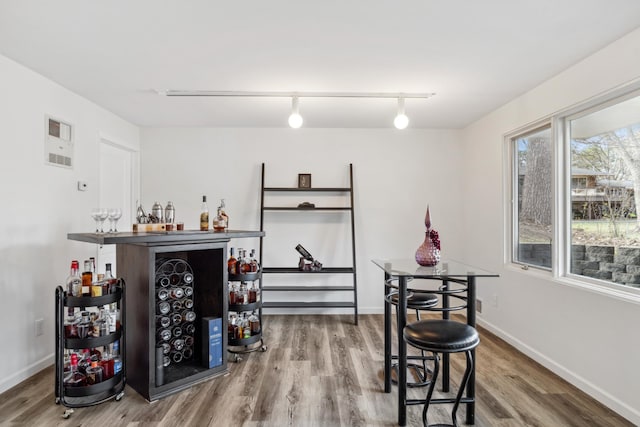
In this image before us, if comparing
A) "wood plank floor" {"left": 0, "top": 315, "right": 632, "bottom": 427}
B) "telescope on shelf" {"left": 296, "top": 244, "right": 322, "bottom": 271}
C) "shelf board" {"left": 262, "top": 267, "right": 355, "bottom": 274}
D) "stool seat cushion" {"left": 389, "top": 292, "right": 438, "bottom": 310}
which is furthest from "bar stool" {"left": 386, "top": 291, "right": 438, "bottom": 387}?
"telescope on shelf" {"left": 296, "top": 244, "right": 322, "bottom": 271}

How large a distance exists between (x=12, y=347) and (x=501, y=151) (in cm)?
444

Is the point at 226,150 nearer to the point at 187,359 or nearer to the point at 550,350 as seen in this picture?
the point at 187,359

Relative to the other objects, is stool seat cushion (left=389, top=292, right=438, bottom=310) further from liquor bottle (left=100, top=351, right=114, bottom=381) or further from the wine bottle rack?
liquor bottle (left=100, top=351, right=114, bottom=381)

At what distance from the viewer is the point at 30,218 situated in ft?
8.68

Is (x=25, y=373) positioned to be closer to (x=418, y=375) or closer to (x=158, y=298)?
(x=158, y=298)

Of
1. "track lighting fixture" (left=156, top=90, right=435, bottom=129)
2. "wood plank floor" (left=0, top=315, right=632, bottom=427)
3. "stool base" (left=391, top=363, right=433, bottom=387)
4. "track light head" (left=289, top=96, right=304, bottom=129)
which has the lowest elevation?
"wood plank floor" (left=0, top=315, right=632, bottom=427)

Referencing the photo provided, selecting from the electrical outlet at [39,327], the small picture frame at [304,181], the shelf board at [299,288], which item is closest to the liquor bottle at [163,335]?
the electrical outlet at [39,327]

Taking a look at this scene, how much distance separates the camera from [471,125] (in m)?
4.25

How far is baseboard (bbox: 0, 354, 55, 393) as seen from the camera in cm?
243

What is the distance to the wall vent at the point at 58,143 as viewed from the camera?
111 inches

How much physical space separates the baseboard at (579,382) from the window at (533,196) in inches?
29.0

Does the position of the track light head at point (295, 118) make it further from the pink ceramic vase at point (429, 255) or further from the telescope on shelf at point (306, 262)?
the telescope on shelf at point (306, 262)

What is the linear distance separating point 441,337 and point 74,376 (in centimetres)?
226

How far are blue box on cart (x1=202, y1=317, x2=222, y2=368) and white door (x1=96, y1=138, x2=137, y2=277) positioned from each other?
1603 millimetres
